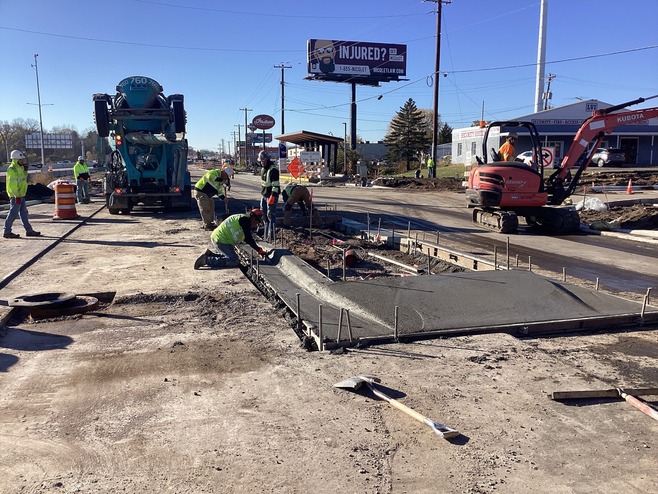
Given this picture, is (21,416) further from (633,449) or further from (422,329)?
(633,449)

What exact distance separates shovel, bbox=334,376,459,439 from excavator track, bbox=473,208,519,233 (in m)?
10.5

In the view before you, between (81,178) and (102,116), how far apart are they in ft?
17.8

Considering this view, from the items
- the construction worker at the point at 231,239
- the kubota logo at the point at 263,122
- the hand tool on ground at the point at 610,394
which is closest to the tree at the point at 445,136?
the kubota logo at the point at 263,122

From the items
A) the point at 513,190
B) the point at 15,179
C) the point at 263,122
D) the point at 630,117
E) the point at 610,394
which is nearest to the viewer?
the point at 610,394

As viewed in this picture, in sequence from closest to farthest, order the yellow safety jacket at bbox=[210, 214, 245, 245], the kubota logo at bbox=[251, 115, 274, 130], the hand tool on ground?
1. the hand tool on ground
2. the yellow safety jacket at bbox=[210, 214, 245, 245]
3. the kubota logo at bbox=[251, 115, 274, 130]

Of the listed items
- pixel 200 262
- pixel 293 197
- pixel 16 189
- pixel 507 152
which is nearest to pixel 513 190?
pixel 507 152

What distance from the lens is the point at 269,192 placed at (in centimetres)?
1238

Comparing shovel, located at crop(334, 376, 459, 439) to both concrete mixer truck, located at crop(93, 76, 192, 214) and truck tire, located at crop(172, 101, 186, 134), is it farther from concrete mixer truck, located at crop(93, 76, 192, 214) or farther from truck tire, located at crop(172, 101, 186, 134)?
truck tire, located at crop(172, 101, 186, 134)

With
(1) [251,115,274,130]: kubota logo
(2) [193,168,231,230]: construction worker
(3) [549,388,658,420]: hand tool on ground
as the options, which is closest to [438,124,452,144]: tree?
(1) [251,115,274,130]: kubota logo

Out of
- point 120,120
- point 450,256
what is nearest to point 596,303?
point 450,256

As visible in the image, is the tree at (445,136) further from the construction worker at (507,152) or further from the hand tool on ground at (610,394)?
the hand tool on ground at (610,394)

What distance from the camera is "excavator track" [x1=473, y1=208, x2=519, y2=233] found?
14110 millimetres

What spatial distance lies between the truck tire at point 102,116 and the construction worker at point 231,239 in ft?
29.4

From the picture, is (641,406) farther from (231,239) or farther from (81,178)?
(81,178)
